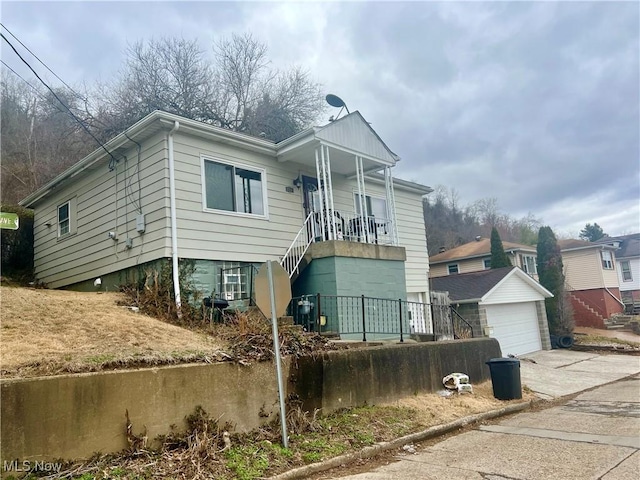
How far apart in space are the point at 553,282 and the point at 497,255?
301 cm

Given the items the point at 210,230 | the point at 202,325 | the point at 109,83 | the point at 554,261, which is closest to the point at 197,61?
the point at 109,83

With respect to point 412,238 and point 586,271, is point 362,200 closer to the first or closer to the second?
point 412,238

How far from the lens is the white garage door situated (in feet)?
60.2

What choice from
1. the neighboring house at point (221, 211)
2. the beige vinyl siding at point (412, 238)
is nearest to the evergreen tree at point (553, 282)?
the beige vinyl siding at point (412, 238)

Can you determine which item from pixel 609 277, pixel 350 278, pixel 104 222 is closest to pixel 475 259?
pixel 609 277

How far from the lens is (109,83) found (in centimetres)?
2338

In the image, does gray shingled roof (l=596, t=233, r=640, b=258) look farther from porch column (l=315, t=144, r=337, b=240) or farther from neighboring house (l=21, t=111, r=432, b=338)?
porch column (l=315, t=144, r=337, b=240)

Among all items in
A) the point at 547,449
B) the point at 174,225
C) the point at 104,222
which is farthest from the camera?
the point at 104,222

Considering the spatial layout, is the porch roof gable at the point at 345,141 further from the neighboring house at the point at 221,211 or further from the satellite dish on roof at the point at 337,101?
the satellite dish on roof at the point at 337,101

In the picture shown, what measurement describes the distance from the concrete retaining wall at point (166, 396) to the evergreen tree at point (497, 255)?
1723cm

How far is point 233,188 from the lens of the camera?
11117mm

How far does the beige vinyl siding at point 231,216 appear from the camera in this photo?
10.0 metres

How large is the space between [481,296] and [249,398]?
43.1 feet

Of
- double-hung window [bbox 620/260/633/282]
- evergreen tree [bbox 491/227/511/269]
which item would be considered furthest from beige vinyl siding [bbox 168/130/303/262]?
double-hung window [bbox 620/260/633/282]
